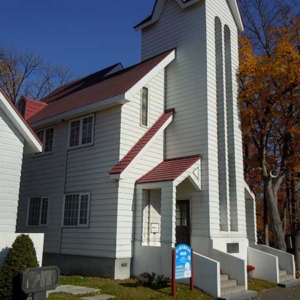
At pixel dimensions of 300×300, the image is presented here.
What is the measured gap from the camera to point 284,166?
19.0 m

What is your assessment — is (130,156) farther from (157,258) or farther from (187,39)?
(187,39)

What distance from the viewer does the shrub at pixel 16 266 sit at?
834 centimetres

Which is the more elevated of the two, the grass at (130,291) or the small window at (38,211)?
the small window at (38,211)

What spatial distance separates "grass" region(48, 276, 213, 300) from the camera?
32.6 ft

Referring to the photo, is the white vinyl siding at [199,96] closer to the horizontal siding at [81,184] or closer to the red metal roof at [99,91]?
the red metal roof at [99,91]

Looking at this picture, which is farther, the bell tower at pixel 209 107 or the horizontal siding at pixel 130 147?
the bell tower at pixel 209 107

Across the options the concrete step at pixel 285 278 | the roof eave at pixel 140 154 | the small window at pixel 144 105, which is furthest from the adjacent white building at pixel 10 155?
the concrete step at pixel 285 278

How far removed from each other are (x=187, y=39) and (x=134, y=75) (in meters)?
3.02

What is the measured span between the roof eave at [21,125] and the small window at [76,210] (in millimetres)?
3605

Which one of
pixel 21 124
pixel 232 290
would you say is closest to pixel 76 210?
pixel 21 124

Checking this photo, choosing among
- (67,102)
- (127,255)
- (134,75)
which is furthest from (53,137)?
(127,255)

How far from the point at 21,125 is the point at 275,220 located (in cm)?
1314

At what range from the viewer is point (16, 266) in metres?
8.53

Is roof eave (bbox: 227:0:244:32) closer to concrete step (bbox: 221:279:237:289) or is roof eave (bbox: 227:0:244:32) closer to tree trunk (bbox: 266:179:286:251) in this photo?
tree trunk (bbox: 266:179:286:251)
